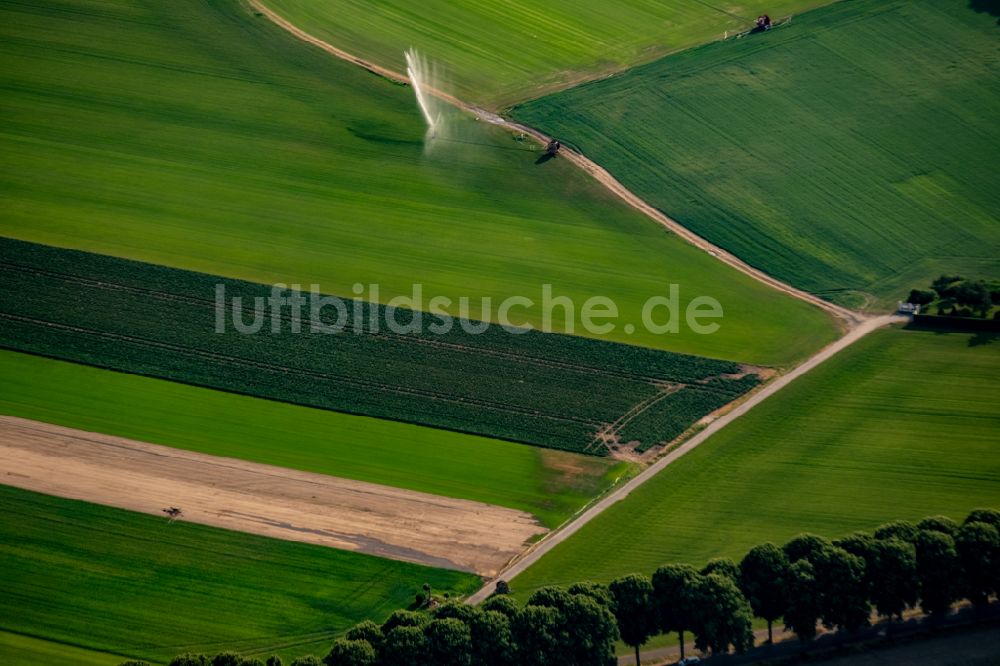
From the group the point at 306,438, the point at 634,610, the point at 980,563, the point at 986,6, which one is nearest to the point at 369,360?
the point at 306,438

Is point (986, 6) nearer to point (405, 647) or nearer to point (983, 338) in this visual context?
point (983, 338)

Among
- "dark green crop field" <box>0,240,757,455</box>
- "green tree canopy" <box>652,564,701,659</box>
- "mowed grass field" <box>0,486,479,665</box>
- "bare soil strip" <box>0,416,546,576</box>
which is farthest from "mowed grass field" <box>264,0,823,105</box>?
"green tree canopy" <box>652,564,701,659</box>

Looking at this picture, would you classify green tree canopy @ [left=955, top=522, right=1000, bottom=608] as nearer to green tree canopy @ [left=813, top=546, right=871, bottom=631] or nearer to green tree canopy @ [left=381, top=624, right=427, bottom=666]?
green tree canopy @ [left=813, top=546, right=871, bottom=631]

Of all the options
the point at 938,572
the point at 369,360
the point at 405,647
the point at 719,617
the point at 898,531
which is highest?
the point at 369,360

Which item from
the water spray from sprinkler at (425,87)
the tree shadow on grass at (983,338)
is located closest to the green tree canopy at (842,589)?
the tree shadow on grass at (983,338)

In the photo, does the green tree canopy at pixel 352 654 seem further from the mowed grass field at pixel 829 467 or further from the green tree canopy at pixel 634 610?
the green tree canopy at pixel 634 610
